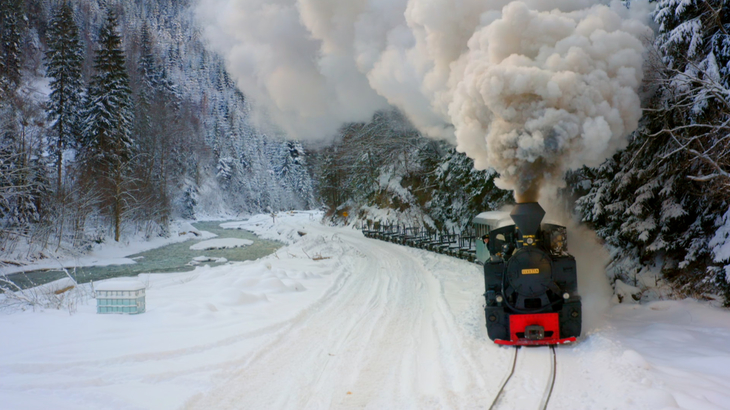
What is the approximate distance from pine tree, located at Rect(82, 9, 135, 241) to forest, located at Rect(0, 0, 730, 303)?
12 cm

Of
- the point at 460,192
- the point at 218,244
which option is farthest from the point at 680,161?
the point at 218,244

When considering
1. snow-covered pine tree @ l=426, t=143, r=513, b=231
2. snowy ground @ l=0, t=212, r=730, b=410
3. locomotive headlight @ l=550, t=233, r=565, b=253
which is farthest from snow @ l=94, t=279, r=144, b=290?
snow-covered pine tree @ l=426, t=143, r=513, b=231

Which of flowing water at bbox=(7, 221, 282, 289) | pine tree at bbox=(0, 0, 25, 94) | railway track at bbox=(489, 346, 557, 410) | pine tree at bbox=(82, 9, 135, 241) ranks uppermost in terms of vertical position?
pine tree at bbox=(0, 0, 25, 94)

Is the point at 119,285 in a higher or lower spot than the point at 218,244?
higher

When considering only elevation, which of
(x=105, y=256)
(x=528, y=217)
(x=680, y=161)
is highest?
(x=680, y=161)

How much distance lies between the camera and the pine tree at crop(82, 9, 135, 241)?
28125 millimetres

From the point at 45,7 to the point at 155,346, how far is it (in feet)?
284

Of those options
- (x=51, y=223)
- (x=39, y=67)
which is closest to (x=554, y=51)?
(x=51, y=223)

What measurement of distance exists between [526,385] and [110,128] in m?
33.1

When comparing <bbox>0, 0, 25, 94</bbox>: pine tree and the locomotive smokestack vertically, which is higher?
<bbox>0, 0, 25, 94</bbox>: pine tree

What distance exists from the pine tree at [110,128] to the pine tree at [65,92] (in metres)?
1.45

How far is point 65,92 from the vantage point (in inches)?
1156

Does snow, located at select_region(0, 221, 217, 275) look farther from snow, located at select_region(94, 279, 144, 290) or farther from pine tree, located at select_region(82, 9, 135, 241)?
snow, located at select_region(94, 279, 144, 290)

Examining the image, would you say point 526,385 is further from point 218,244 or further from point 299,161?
point 299,161
